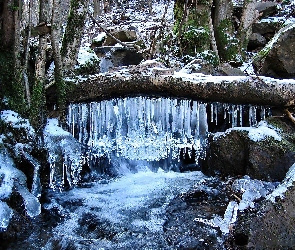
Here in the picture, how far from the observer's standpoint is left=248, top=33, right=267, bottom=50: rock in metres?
12.2

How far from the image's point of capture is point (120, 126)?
664 cm

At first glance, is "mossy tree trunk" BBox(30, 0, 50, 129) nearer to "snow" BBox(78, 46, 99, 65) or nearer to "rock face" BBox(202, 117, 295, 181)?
"snow" BBox(78, 46, 99, 65)

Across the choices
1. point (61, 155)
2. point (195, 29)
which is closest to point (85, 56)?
point (61, 155)

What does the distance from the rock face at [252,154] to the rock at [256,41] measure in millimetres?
7258

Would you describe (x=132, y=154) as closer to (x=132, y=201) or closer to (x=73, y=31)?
(x=132, y=201)

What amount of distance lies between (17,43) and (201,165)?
3.52 metres

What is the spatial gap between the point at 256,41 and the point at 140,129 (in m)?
7.24

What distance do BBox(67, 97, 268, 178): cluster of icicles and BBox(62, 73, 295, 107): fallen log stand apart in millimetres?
148

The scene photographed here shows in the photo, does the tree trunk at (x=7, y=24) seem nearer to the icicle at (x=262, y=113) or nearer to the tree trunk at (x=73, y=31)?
the tree trunk at (x=73, y=31)

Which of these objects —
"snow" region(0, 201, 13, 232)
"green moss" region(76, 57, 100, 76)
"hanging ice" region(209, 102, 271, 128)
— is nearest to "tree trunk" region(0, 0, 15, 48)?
"green moss" region(76, 57, 100, 76)

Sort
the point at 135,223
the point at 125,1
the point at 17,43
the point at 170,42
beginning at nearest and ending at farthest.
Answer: the point at 135,223
the point at 17,43
the point at 170,42
the point at 125,1

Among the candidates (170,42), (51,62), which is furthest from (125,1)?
(51,62)

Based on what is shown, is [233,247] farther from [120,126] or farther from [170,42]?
[170,42]

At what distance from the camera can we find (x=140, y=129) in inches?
262
